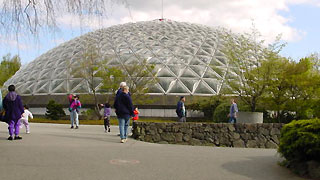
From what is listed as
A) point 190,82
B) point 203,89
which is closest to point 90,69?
point 190,82

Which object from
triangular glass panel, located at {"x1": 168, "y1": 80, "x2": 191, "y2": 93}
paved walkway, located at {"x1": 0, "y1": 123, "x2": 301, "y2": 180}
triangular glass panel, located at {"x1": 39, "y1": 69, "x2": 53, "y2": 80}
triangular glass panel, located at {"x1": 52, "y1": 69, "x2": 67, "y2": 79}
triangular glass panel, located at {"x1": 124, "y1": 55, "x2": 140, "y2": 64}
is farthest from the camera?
triangular glass panel, located at {"x1": 39, "y1": 69, "x2": 53, "y2": 80}

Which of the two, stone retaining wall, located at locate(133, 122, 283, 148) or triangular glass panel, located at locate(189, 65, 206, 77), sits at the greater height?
triangular glass panel, located at locate(189, 65, 206, 77)

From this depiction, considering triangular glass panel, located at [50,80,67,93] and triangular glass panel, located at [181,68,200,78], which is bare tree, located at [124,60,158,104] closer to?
triangular glass panel, located at [181,68,200,78]

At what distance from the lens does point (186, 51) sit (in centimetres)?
3484

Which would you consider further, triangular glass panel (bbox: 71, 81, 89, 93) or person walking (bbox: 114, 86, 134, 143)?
triangular glass panel (bbox: 71, 81, 89, 93)

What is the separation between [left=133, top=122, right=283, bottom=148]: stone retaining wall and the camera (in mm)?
12594

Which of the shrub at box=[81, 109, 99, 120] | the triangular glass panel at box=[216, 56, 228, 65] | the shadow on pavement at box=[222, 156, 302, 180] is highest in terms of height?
the triangular glass panel at box=[216, 56, 228, 65]

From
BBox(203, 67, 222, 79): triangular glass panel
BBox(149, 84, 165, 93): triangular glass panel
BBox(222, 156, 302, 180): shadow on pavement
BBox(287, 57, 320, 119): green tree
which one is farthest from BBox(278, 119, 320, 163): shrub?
BBox(203, 67, 222, 79): triangular glass panel

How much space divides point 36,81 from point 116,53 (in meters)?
8.49

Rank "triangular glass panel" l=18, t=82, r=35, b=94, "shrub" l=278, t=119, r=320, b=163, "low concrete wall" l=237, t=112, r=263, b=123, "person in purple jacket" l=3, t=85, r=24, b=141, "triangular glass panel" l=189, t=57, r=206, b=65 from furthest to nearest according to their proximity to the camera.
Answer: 1. "triangular glass panel" l=18, t=82, r=35, b=94
2. "triangular glass panel" l=189, t=57, r=206, b=65
3. "low concrete wall" l=237, t=112, r=263, b=123
4. "person in purple jacket" l=3, t=85, r=24, b=141
5. "shrub" l=278, t=119, r=320, b=163

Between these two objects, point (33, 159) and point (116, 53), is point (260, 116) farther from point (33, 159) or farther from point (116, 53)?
point (116, 53)

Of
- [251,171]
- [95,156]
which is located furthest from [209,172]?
[95,156]

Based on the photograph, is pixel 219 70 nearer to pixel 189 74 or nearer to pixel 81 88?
pixel 189 74

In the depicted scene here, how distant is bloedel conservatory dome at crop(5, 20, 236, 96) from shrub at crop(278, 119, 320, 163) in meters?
20.6
